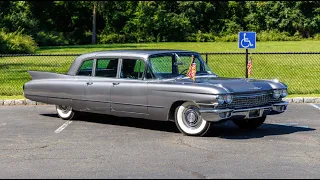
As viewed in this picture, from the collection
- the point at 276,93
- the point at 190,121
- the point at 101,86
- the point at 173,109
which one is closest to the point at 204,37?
the point at 101,86

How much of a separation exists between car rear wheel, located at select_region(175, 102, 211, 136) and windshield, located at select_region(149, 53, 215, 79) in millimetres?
815

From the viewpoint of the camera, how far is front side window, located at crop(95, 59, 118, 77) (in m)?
10.6

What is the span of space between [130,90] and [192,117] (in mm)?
1311

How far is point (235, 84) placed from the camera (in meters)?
9.38

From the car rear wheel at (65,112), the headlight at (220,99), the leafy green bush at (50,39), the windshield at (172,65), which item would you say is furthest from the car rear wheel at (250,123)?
the leafy green bush at (50,39)

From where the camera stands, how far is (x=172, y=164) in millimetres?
7348

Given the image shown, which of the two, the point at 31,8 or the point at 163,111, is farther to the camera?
the point at 31,8

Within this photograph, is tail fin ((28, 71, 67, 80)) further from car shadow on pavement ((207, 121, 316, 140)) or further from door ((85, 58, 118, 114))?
car shadow on pavement ((207, 121, 316, 140))

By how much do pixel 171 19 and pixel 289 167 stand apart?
55.6 metres

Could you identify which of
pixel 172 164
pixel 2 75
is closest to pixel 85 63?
pixel 172 164

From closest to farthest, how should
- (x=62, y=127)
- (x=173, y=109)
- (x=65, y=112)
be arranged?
(x=173, y=109)
(x=62, y=127)
(x=65, y=112)

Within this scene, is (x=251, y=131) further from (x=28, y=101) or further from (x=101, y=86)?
(x=28, y=101)

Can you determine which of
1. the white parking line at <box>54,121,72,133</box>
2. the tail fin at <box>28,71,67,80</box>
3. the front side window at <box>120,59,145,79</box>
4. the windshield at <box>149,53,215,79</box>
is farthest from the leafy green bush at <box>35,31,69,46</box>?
the windshield at <box>149,53,215,79</box>

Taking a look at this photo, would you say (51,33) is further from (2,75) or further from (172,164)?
(172,164)
